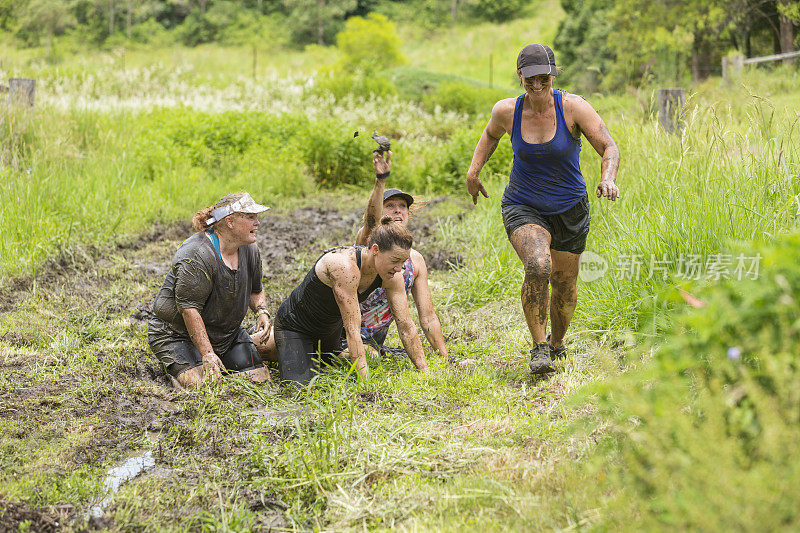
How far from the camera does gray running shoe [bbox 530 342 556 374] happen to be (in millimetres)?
4570

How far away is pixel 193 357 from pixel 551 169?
277 centimetres

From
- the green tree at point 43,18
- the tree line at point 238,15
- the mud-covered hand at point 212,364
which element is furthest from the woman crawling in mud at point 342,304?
the tree line at point 238,15

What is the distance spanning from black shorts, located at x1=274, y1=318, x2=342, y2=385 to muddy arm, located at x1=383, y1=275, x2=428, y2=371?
561mm

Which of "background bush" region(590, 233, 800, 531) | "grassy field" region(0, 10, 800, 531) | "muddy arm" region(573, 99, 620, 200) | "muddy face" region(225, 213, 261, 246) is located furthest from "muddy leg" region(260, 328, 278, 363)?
"background bush" region(590, 233, 800, 531)

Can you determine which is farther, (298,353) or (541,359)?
(298,353)

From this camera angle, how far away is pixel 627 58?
2144cm

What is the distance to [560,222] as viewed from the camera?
4.71 m

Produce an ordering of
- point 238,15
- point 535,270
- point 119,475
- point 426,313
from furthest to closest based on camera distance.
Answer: point 238,15 < point 426,313 < point 535,270 < point 119,475

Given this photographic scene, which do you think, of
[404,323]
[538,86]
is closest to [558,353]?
[404,323]

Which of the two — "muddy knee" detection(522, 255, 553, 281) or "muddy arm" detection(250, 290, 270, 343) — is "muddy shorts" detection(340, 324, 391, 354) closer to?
"muddy arm" detection(250, 290, 270, 343)

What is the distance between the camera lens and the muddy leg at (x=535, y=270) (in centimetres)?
445

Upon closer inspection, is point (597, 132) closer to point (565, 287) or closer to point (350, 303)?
point (565, 287)

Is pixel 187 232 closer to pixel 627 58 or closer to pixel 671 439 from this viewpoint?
pixel 671 439

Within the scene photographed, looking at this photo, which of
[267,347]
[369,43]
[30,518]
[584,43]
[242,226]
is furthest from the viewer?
[584,43]
